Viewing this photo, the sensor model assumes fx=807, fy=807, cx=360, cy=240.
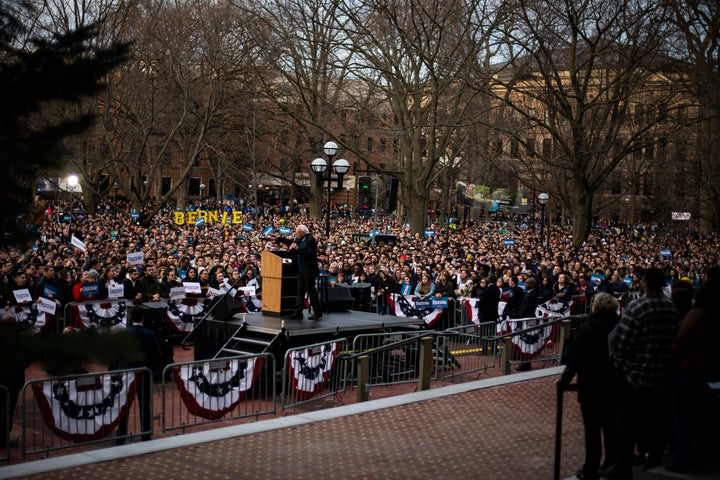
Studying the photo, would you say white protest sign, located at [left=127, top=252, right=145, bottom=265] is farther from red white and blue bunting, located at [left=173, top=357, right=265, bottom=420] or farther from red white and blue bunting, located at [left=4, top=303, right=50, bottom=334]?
red white and blue bunting, located at [left=173, top=357, right=265, bottom=420]

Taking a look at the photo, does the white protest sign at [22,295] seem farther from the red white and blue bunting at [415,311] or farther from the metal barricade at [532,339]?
the metal barricade at [532,339]

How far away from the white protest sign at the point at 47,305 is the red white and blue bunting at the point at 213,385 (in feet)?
21.0

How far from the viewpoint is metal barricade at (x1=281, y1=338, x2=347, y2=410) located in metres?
11.6

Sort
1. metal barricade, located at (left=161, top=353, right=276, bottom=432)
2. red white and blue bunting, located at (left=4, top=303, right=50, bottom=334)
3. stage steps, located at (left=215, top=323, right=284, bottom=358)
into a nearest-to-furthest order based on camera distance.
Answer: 1. metal barricade, located at (left=161, top=353, right=276, bottom=432)
2. stage steps, located at (left=215, top=323, right=284, bottom=358)
3. red white and blue bunting, located at (left=4, top=303, right=50, bottom=334)

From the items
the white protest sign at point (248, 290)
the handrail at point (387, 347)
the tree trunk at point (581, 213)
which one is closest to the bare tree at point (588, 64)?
the tree trunk at point (581, 213)

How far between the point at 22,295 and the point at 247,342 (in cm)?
490

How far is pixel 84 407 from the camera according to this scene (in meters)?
9.13

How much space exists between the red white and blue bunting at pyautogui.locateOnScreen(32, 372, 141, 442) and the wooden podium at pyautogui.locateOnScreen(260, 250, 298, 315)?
5371 mm

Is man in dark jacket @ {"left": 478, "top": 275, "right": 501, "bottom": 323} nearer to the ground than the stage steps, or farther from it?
farther from it

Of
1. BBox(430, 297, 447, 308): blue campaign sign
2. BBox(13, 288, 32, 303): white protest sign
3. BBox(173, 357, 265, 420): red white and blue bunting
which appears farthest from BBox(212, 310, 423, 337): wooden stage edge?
BBox(13, 288, 32, 303): white protest sign

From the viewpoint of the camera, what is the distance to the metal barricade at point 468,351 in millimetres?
14945

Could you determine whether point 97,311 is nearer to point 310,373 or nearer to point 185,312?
point 185,312

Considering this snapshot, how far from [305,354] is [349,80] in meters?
40.9

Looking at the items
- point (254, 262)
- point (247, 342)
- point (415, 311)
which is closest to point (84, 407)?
point (247, 342)
